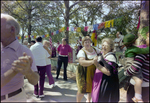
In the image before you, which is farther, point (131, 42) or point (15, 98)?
point (131, 42)

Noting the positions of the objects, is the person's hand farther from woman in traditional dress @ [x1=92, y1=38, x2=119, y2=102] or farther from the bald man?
woman in traditional dress @ [x1=92, y1=38, x2=119, y2=102]

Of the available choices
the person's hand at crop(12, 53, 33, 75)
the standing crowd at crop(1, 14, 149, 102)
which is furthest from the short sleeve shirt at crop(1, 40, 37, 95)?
the person's hand at crop(12, 53, 33, 75)

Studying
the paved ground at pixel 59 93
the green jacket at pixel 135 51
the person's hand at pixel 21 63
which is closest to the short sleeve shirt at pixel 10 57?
the person's hand at pixel 21 63

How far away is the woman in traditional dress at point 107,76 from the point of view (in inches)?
58.0

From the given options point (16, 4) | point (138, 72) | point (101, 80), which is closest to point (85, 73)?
point (101, 80)

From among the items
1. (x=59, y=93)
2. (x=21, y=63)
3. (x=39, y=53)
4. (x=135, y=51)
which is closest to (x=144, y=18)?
(x=135, y=51)

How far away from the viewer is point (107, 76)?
4.99 ft

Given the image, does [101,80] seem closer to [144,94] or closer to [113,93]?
[113,93]

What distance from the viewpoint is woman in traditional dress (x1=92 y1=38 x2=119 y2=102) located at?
1.47m

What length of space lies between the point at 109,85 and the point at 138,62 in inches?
22.2

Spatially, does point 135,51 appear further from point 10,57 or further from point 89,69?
point 10,57

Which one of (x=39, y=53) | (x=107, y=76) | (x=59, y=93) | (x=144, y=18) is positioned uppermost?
(x=144, y=18)

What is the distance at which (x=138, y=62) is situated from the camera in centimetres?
116

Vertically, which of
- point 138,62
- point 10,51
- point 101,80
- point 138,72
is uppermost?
point 10,51
